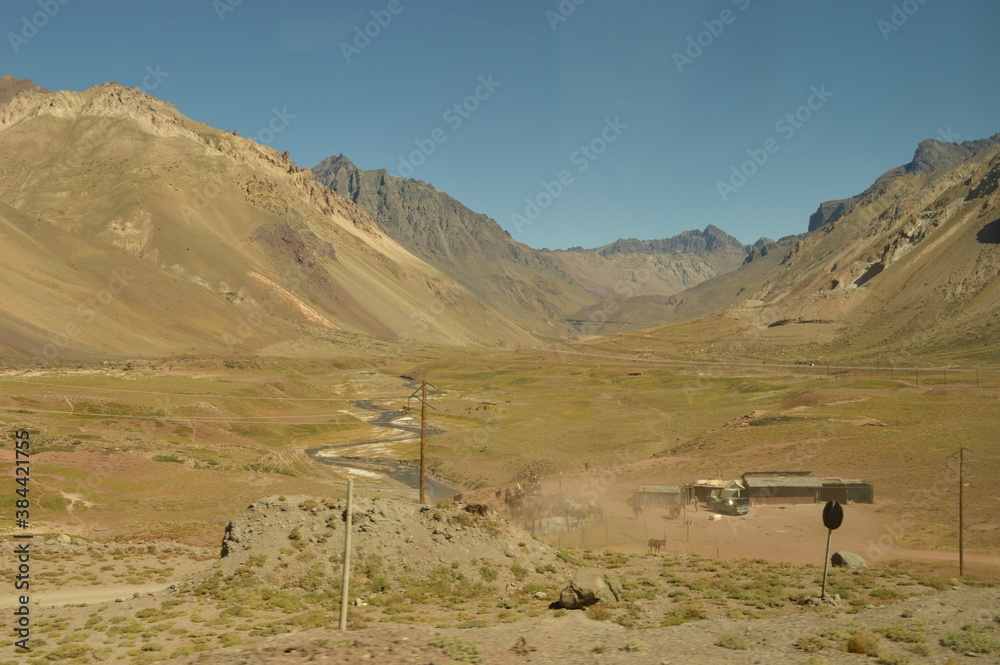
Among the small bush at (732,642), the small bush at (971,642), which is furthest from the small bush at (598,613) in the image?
the small bush at (971,642)

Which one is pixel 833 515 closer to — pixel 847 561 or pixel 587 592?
pixel 587 592

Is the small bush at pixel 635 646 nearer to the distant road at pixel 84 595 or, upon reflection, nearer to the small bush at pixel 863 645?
the small bush at pixel 863 645

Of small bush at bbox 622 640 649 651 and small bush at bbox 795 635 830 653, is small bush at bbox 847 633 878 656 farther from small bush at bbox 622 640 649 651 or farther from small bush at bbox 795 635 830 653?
small bush at bbox 622 640 649 651

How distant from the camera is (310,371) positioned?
17025 cm

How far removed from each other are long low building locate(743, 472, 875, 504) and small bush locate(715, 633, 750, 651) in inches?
1530

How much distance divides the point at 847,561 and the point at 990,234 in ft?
655

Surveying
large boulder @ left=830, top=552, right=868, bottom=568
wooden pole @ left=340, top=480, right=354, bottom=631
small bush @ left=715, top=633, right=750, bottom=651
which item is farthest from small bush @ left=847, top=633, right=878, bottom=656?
large boulder @ left=830, top=552, right=868, bottom=568

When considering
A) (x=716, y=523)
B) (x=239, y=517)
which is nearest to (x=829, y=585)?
(x=716, y=523)

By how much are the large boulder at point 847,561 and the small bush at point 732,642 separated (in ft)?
55.8

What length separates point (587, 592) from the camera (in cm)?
2688

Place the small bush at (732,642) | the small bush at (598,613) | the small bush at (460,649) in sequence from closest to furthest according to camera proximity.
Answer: the small bush at (460,649) < the small bush at (732,642) < the small bush at (598,613)

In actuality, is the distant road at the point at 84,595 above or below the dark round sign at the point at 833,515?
below

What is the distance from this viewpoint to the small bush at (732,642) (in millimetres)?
21266

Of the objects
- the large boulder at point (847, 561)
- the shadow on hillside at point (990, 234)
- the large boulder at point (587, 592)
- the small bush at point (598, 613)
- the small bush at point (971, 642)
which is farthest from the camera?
the shadow on hillside at point (990, 234)
